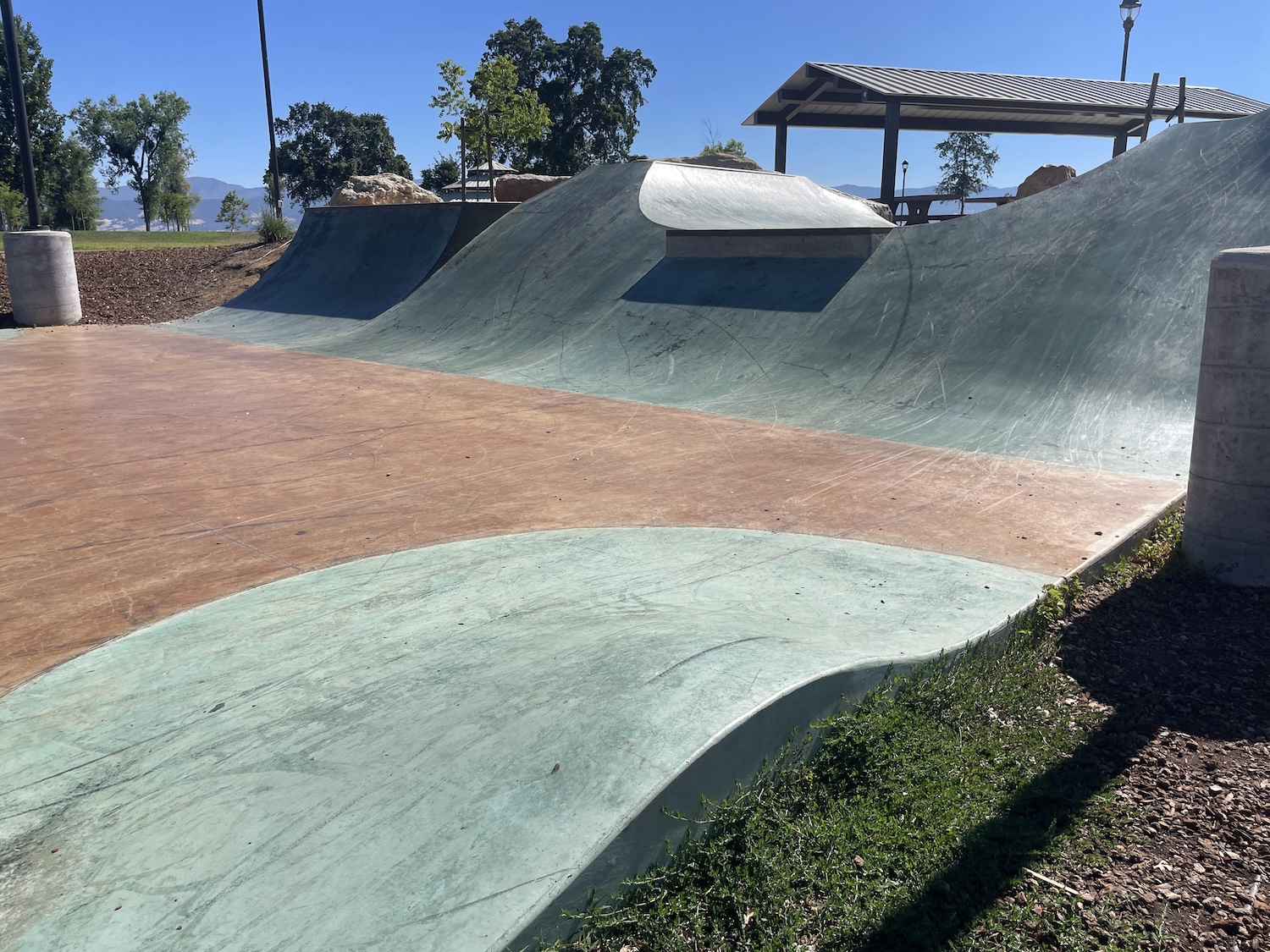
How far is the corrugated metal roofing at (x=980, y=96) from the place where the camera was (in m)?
19.0

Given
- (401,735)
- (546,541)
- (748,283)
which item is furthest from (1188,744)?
(748,283)

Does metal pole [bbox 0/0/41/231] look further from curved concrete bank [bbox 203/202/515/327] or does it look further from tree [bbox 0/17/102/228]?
tree [bbox 0/17/102/228]

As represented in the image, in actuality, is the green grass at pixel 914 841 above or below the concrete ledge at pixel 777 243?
below

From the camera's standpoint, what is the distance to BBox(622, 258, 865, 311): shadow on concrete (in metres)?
9.66

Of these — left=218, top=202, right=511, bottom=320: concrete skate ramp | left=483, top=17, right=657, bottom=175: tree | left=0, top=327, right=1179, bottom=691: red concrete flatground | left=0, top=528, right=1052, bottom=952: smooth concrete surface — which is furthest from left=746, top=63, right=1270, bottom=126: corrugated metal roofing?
left=483, top=17, right=657, bottom=175: tree

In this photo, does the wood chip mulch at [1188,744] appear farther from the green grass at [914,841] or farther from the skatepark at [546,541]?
the skatepark at [546,541]

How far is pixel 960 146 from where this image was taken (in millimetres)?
73625

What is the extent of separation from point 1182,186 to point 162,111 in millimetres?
83354

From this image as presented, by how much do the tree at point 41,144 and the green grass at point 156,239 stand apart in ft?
70.8

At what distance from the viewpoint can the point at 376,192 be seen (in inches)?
842

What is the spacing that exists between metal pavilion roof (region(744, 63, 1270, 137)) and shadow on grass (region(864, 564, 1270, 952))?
656 inches

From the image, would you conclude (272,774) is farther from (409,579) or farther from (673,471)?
(673,471)

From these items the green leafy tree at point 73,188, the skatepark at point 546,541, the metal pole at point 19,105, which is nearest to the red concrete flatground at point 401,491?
the skatepark at point 546,541

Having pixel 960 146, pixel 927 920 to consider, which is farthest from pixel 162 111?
pixel 927 920
